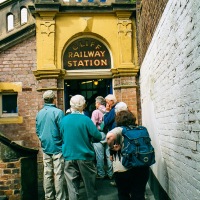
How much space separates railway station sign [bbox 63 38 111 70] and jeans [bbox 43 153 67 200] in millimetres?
3922

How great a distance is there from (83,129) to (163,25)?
6.23 feet

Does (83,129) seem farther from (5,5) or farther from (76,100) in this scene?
(5,5)

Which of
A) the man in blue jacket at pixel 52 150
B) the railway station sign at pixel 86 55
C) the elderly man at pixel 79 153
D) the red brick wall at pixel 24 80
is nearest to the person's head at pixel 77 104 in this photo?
the elderly man at pixel 79 153

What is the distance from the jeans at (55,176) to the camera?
461 cm

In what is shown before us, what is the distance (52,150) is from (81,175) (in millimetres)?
831

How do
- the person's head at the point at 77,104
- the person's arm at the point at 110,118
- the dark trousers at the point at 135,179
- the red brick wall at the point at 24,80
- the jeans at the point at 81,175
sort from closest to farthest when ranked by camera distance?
the dark trousers at the point at 135,179
the jeans at the point at 81,175
the person's head at the point at 77,104
the person's arm at the point at 110,118
the red brick wall at the point at 24,80

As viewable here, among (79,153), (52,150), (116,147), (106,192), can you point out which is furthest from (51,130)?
(106,192)

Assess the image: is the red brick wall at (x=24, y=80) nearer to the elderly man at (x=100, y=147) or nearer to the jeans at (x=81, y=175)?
the elderly man at (x=100, y=147)

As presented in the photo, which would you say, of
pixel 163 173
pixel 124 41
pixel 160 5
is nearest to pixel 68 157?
pixel 163 173

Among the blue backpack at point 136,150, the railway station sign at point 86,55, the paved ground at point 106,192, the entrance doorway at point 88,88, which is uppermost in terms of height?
the railway station sign at point 86,55

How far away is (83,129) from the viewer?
159 inches

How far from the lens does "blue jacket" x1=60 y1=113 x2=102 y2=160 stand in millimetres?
4004

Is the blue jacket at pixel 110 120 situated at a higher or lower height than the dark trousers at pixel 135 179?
higher

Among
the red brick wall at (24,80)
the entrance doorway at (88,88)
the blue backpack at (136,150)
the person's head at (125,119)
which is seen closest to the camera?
the blue backpack at (136,150)
